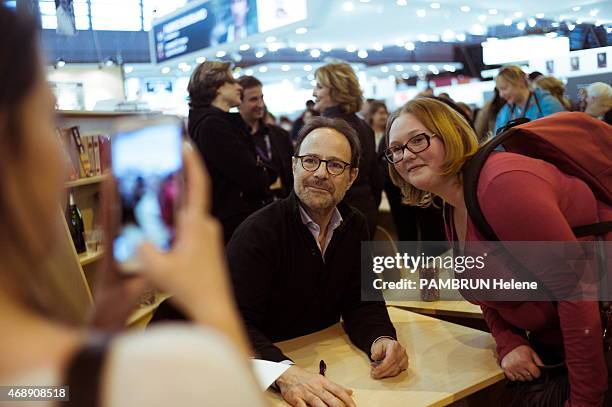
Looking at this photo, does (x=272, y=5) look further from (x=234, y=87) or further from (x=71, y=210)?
(x=71, y=210)

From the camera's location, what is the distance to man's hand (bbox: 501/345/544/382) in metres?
1.75

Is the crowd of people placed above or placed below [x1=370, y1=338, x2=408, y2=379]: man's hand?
above

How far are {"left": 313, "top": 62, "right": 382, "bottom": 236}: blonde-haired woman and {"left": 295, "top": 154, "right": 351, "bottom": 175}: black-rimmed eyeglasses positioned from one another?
1.35 m

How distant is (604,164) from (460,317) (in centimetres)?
94

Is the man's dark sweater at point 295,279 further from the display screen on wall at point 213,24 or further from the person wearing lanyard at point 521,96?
the display screen on wall at point 213,24

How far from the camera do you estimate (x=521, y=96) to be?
3504mm

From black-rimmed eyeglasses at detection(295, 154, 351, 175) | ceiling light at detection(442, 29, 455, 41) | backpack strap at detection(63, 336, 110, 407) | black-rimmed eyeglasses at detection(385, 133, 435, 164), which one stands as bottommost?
backpack strap at detection(63, 336, 110, 407)

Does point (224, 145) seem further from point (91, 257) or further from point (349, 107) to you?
point (91, 257)

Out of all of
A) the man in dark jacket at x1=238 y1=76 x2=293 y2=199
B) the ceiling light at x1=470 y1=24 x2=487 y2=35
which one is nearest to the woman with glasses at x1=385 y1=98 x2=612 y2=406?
the man in dark jacket at x1=238 y1=76 x2=293 y2=199

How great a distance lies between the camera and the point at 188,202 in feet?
1.62

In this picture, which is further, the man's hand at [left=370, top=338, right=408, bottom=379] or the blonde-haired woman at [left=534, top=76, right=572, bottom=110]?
the blonde-haired woman at [left=534, top=76, right=572, bottom=110]

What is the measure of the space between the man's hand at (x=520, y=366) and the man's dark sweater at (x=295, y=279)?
350 mm

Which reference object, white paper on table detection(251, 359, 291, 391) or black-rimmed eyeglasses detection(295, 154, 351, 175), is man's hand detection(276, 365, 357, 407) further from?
black-rimmed eyeglasses detection(295, 154, 351, 175)

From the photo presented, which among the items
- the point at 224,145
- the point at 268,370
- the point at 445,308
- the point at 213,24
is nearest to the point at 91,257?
the point at 268,370
